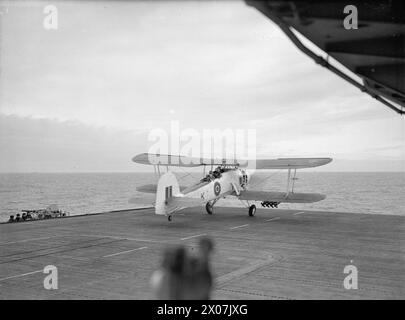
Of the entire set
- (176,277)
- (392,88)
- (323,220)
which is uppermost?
(392,88)

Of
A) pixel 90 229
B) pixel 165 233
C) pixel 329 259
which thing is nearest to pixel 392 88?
pixel 329 259

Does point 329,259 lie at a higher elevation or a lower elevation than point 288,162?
lower

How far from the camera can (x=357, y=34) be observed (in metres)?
3.90

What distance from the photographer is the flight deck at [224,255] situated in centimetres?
778

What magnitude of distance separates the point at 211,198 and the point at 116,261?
9.48 meters

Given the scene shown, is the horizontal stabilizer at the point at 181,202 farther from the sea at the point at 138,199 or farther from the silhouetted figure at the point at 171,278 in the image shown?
the silhouetted figure at the point at 171,278

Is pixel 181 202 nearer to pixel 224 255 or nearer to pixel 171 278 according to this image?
pixel 224 255

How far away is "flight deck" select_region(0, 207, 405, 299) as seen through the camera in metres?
7.78

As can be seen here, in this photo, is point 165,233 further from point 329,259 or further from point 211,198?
point 329,259

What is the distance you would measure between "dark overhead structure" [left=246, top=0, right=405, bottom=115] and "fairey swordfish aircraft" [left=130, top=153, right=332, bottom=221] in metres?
12.1

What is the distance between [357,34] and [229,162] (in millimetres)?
19188

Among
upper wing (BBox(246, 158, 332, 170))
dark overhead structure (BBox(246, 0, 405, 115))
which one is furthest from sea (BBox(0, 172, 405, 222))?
dark overhead structure (BBox(246, 0, 405, 115))

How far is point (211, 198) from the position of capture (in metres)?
19.4

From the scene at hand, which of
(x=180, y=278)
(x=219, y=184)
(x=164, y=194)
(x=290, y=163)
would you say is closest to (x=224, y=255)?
(x=164, y=194)
